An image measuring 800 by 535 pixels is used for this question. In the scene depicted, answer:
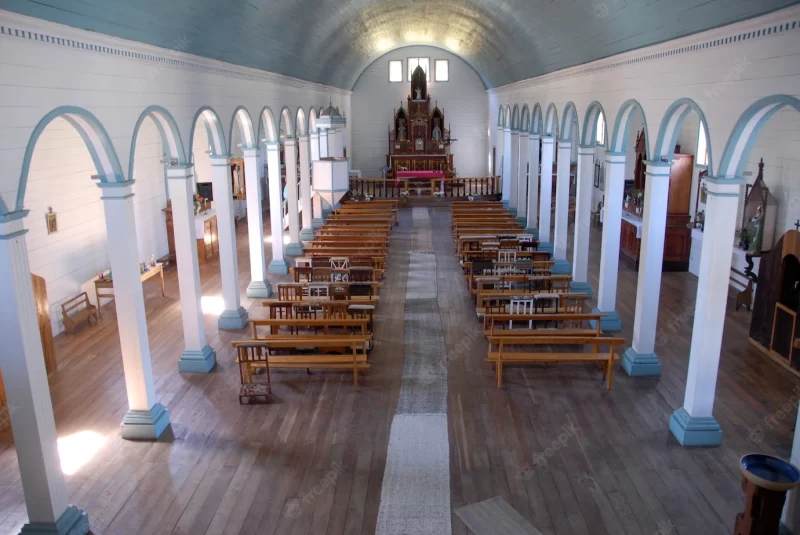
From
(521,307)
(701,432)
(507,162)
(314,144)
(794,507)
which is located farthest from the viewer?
(507,162)

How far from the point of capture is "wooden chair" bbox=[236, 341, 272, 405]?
960cm

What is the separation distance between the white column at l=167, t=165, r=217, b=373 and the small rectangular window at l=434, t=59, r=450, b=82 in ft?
82.6

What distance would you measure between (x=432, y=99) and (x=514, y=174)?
36.5 ft

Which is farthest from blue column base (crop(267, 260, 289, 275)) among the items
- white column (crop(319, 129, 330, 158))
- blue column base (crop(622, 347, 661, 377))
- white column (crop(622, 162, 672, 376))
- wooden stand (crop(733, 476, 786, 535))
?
wooden stand (crop(733, 476, 786, 535))

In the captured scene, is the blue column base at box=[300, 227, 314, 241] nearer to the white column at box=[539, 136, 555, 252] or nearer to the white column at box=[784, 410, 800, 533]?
the white column at box=[539, 136, 555, 252]

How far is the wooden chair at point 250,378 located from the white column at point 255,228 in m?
4.66

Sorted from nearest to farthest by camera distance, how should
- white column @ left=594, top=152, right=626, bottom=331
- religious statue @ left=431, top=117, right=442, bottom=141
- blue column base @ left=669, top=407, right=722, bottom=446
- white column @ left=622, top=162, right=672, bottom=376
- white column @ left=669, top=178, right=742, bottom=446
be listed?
white column @ left=669, top=178, right=742, bottom=446
blue column base @ left=669, top=407, right=722, bottom=446
white column @ left=622, top=162, right=672, bottom=376
white column @ left=594, top=152, right=626, bottom=331
religious statue @ left=431, top=117, right=442, bottom=141

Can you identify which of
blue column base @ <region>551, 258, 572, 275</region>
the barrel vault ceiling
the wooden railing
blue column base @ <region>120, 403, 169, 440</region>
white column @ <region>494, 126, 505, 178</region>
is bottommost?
blue column base @ <region>120, 403, 169, 440</region>

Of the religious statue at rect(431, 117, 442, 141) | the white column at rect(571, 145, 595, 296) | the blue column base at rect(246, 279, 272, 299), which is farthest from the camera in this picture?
the religious statue at rect(431, 117, 442, 141)

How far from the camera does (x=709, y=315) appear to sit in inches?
312

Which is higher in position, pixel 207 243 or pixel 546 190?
pixel 546 190

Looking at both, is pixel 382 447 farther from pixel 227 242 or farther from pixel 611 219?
pixel 611 219

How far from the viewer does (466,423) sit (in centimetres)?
907

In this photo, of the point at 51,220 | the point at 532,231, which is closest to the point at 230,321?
the point at 51,220
